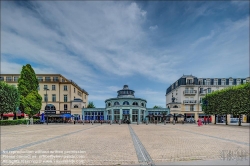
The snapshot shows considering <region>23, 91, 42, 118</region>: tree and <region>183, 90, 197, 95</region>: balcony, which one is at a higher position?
<region>183, 90, 197, 95</region>: balcony

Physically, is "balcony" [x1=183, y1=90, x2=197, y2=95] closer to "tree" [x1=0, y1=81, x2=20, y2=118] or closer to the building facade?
the building facade

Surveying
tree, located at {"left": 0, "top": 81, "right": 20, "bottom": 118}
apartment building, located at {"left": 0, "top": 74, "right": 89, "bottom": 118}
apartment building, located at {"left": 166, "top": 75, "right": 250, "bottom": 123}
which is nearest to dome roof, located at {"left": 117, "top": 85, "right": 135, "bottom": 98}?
apartment building, located at {"left": 0, "top": 74, "right": 89, "bottom": 118}

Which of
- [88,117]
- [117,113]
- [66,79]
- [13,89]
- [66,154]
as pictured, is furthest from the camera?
[66,79]

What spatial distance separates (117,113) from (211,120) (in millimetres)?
30329

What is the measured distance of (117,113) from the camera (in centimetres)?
5391

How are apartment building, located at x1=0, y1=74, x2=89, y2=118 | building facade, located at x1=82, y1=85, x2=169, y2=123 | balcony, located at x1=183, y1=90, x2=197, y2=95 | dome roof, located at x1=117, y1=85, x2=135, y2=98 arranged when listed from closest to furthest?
1. building facade, located at x1=82, y1=85, x2=169, y2=123
2. dome roof, located at x1=117, y1=85, x2=135, y2=98
3. apartment building, located at x1=0, y1=74, x2=89, y2=118
4. balcony, located at x1=183, y1=90, x2=197, y2=95

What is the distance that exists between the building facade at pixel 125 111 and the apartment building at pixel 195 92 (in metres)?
6.24

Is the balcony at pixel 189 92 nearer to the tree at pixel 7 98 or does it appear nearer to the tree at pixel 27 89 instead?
the tree at pixel 27 89

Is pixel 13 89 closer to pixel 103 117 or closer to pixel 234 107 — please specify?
pixel 103 117

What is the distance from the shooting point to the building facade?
2096 inches

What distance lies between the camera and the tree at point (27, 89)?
44.3 m

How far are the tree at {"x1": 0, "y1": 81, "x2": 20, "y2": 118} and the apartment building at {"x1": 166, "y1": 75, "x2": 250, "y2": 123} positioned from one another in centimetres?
4308

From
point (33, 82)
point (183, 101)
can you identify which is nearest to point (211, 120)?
point (183, 101)

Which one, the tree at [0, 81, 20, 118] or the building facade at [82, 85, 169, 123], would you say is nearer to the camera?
the tree at [0, 81, 20, 118]
